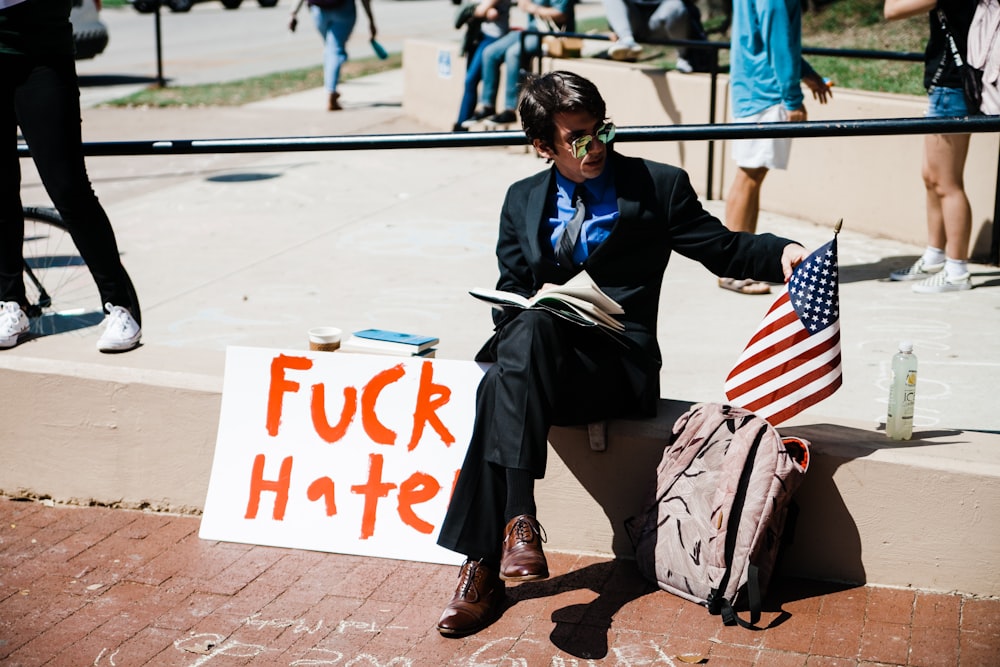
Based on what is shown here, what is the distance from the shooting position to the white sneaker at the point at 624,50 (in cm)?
1026

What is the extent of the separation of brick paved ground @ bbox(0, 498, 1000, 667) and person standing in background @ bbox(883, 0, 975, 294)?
131 inches

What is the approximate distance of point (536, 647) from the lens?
3.54 meters

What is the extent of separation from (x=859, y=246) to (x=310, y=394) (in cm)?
460

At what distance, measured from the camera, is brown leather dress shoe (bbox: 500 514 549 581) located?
3465 mm

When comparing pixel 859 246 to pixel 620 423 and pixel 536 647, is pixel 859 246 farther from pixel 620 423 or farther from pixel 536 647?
pixel 536 647

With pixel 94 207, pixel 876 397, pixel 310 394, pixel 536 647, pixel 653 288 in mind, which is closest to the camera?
pixel 536 647

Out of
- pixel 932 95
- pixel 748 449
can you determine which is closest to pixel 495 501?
pixel 748 449

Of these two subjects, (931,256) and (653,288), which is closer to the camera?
(653,288)

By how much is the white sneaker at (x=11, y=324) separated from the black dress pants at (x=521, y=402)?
2113mm

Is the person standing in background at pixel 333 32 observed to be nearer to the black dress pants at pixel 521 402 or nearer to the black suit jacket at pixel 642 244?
the black suit jacket at pixel 642 244

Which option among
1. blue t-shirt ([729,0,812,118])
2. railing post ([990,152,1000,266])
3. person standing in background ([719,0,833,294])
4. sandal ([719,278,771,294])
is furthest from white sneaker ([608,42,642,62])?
sandal ([719,278,771,294])

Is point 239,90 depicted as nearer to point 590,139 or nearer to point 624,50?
point 624,50

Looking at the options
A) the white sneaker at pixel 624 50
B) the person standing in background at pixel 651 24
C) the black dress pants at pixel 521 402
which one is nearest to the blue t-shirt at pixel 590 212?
the black dress pants at pixel 521 402

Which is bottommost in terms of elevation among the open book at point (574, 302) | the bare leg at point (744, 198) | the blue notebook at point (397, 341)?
the blue notebook at point (397, 341)
